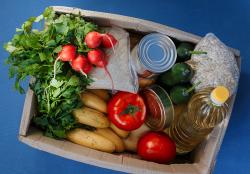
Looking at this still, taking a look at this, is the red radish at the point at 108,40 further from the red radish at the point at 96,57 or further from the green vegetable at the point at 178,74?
the green vegetable at the point at 178,74

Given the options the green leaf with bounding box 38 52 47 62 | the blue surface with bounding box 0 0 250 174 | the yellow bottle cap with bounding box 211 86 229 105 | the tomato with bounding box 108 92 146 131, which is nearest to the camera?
the yellow bottle cap with bounding box 211 86 229 105

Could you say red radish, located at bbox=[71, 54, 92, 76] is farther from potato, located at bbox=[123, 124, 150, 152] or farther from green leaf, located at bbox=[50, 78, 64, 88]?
potato, located at bbox=[123, 124, 150, 152]

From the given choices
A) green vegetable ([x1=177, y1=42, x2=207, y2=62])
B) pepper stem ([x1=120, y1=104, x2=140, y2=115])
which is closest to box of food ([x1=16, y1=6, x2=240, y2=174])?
green vegetable ([x1=177, y1=42, x2=207, y2=62])

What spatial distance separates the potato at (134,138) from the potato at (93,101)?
0.11 metres

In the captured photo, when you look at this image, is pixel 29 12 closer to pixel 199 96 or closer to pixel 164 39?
pixel 164 39

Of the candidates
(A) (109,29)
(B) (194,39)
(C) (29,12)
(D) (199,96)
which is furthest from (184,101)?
(C) (29,12)

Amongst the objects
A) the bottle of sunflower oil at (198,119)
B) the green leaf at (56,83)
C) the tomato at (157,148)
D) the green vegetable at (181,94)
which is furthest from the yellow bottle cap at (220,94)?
the green leaf at (56,83)

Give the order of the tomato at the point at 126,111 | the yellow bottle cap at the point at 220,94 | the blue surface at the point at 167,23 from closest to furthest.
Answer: the yellow bottle cap at the point at 220,94 < the tomato at the point at 126,111 < the blue surface at the point at 167,23

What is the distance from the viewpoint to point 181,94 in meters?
0.98

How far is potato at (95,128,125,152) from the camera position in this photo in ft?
3.40

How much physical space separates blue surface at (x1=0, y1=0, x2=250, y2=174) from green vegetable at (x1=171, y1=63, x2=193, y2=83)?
22 centimetres

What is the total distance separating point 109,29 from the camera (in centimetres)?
100

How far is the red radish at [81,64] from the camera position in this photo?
2.93 ft

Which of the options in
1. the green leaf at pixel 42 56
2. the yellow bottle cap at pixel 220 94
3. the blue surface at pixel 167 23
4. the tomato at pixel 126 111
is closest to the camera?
the yellow bottle cap at pixel 220 94
